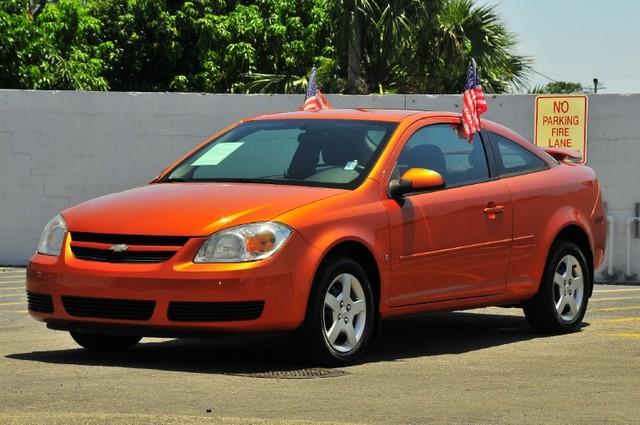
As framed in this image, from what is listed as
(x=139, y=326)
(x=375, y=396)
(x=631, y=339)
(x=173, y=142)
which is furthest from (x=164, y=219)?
(x=173, y=142)

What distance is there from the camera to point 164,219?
8.42 meters

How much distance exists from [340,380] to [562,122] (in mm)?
9019

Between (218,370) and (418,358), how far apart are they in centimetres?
142

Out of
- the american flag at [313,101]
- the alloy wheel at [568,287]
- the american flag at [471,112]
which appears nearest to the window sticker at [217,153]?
the american flag at [471,112]

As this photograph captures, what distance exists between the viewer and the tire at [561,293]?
34.9 ft

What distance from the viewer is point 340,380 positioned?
319 inches

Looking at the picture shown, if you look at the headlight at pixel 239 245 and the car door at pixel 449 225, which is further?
the car door at pixel 449 225

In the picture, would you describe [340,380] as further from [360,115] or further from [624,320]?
[624,320]

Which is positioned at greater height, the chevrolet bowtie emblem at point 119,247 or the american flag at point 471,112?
the american flag at point 471,112

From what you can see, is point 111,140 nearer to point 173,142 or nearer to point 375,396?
point 173,142

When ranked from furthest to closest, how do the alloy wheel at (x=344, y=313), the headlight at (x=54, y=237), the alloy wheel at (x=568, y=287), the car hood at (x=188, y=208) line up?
the alloy wheel at (x=568, y=287) < the headlight at (x=54, y=237) < the alloy wheel at (x=344, y=313) < the car hood at (x=188, y=208)

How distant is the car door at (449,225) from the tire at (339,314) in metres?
0.34

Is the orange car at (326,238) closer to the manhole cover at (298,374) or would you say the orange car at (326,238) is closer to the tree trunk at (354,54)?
the manhole cover at (298,374)

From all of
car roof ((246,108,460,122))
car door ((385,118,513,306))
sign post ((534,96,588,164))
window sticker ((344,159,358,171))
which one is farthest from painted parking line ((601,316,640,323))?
sign post ((534,96,588,164))
